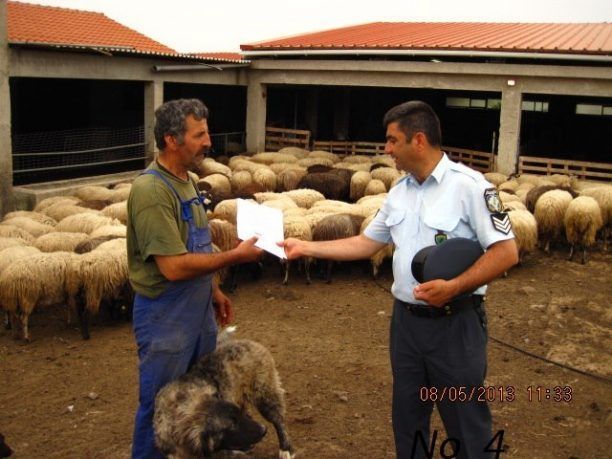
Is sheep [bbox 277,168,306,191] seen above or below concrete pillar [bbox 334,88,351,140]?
below

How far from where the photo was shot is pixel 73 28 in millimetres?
18484

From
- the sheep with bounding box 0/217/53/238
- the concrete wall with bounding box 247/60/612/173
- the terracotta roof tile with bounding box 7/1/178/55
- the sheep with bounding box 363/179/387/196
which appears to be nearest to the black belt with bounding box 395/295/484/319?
the sheep with bounding box 0/217/53/238

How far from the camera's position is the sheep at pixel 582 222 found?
11969 millimetres

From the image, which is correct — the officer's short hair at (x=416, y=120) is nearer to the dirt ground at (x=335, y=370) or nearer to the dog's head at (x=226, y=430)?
the dog's head at (x=226, y=430)

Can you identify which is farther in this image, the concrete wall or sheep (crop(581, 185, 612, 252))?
the concrete wall

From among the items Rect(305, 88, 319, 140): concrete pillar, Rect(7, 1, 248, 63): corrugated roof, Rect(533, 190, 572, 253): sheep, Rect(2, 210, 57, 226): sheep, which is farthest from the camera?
Rect(305, 88, 319, 140): concrete pillar

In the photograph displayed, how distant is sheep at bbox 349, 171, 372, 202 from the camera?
15.7 metres

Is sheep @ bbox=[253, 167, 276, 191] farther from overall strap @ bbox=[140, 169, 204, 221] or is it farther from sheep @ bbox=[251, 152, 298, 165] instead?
overall strap @ bbox=[140, 169, 204, 221]

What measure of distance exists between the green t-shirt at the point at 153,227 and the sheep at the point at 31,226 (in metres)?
7.17

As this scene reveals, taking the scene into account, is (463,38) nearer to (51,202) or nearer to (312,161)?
(312,161)

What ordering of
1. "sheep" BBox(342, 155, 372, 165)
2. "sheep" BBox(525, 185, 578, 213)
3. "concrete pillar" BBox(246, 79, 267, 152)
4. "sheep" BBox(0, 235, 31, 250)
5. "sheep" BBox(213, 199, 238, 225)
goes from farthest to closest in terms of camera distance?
1. "concrete pillar" BBox(246, 79, 267, 152)
2. "sheep" BBox(342, 155, 372, 165)
3. "sheep" BBox(525, 185, 578, 213)
4. "sheep" BBox(213, 199, 238, 225)
5. "sheep" BBox(0, 235, 31, 250)

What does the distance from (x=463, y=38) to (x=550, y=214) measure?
989 cm

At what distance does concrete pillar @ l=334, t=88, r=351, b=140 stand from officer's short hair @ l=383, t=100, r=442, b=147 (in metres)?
20.6

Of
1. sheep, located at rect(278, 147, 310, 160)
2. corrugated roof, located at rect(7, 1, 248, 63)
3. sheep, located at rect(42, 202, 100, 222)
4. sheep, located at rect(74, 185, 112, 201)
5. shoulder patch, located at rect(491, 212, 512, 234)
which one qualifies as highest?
corrugated roof, located at rect(7, 1, 248, 63)
